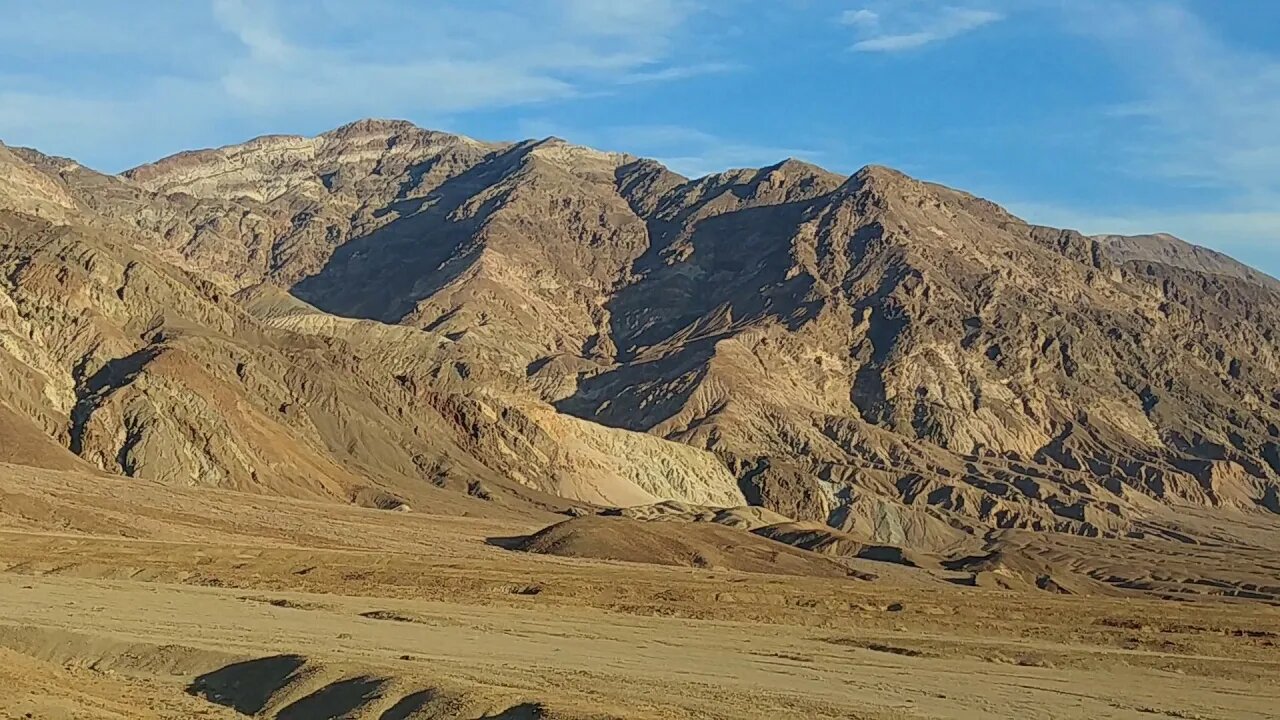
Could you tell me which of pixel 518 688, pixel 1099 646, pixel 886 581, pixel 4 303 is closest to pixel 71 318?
pixel 4 303

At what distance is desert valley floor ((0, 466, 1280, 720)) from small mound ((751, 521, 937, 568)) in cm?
6012

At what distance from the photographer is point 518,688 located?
40.5m

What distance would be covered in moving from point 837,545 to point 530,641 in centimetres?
11977

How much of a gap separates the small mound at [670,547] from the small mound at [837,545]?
63.9ft

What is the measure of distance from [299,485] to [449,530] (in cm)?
2757

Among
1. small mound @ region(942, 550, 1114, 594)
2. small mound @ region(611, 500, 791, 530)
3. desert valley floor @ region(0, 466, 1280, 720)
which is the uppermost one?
desert valley floor @ region(0, 466, 1280, 720)

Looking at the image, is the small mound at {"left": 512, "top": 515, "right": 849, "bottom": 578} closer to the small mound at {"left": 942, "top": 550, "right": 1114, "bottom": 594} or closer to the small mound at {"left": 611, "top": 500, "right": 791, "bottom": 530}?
the small mound at {"left": 942, "top": 550, "right": 1114, "bottom": 594}

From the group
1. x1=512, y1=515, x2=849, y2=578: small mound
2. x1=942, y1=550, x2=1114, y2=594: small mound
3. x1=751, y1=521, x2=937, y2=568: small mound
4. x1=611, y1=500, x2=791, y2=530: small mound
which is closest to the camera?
x1=512, y1=515, x2=849, y2=578: small mound

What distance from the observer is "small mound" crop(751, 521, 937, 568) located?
171m

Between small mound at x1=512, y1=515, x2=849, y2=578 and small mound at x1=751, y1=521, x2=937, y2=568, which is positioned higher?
small mound at x1=512, y1=515, x2=849, y2=578

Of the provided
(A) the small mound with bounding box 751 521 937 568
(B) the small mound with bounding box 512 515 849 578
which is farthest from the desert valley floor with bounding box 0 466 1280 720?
(A) the small mound with bounding box 751 521 937 568

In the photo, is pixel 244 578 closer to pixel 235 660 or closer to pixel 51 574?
pixel 51 574

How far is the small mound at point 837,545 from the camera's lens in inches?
6747

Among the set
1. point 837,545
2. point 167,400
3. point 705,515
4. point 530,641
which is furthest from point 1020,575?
point 530,641
